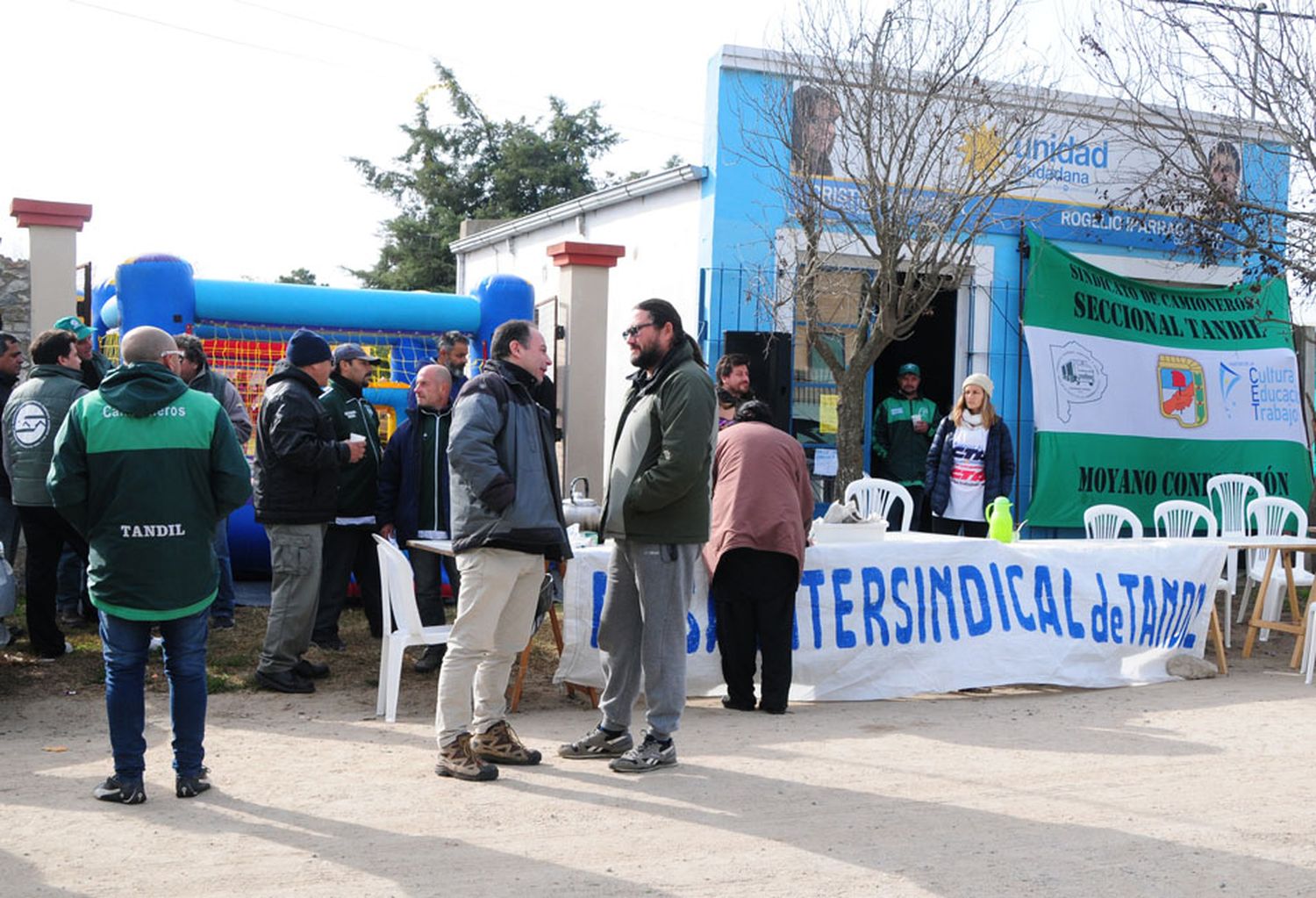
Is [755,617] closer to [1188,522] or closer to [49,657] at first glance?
[49,657]

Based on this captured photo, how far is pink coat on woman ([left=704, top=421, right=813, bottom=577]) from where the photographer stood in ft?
23.4

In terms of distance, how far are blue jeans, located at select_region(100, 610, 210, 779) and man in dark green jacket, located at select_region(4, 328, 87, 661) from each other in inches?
118

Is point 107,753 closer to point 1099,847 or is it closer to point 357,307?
point 1099,847

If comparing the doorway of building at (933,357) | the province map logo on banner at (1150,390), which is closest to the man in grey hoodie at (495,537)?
the doorway of building at (933,357)

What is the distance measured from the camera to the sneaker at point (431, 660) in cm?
805

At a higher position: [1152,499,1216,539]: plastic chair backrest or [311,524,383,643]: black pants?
[1152,499,1216,539]: plastic chair backrest

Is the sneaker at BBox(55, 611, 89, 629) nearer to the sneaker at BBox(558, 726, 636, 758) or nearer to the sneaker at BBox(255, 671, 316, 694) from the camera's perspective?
the sneaker at BBox(255, 671, 316, 694)

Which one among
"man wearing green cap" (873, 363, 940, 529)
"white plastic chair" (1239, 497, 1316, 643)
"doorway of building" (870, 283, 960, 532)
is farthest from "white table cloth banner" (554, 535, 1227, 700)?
"doorway of building" (870, 283, 960, 532)

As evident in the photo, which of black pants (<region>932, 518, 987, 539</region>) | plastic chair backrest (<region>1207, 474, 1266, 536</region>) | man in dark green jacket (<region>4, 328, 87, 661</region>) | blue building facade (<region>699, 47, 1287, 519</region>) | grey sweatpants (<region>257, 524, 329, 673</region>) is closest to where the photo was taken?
grey sweatpants (<region>257, 524, 329, 673</region>)

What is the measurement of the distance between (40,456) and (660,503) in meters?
4.06

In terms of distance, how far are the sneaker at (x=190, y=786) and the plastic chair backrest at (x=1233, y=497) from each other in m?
8.04

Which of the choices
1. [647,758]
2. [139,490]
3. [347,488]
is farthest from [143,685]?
[347,488]

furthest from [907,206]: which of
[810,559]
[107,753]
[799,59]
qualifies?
[107,753]

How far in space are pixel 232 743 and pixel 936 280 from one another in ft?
22.7
